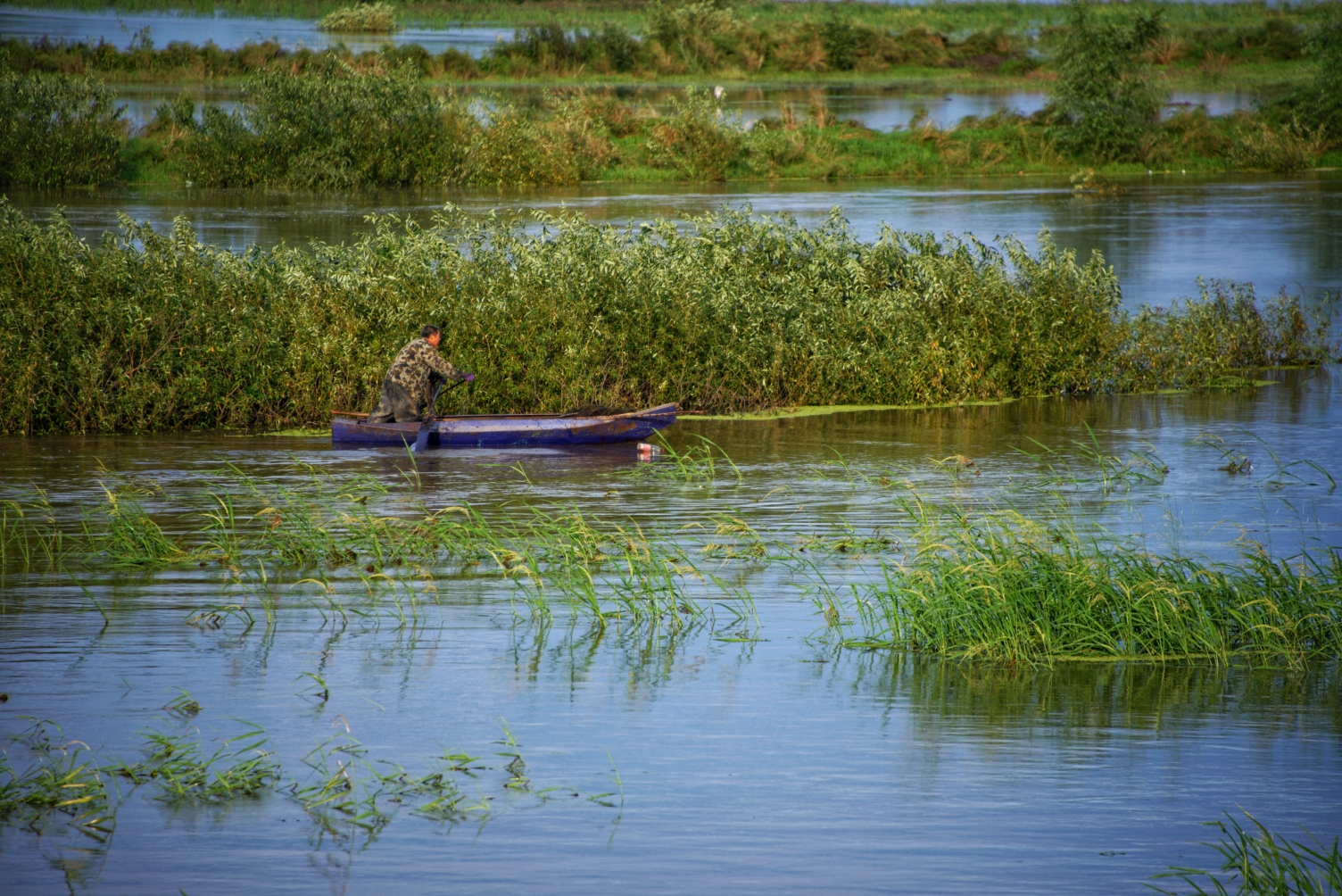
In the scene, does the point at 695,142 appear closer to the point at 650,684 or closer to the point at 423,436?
the point at 423,436

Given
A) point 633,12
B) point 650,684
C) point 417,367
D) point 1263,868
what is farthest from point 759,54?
point 1263,868

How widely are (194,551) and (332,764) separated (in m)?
5.07

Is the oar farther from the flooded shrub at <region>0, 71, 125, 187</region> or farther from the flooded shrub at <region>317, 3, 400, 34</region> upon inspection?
the flooded shrub at <region>317, 3, 400, 34</region>

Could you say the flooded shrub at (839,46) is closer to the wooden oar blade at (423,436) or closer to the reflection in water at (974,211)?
the reflection in water at (974,211)

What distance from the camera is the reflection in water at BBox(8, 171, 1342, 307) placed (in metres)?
34.3

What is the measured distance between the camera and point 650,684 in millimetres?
9695

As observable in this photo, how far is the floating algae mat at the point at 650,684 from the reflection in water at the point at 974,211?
17.4 metres

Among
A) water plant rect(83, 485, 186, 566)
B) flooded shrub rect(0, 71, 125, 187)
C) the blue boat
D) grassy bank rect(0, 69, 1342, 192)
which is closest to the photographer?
water plant rect(83, 485, 186, 566)

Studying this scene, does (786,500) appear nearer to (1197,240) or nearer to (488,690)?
(488,690)

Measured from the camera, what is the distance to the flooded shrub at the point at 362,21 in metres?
89.0

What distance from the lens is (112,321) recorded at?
17922 millimetres

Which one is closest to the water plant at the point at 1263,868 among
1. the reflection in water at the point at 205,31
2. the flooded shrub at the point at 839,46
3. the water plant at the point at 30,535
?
the water plant at the point at 30,535

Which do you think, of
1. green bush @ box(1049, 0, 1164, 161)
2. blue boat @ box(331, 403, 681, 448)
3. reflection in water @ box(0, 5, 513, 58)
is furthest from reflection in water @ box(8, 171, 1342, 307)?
reflection in water @ box(0, 5, 513, 58)

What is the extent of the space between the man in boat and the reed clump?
27.3 ft
